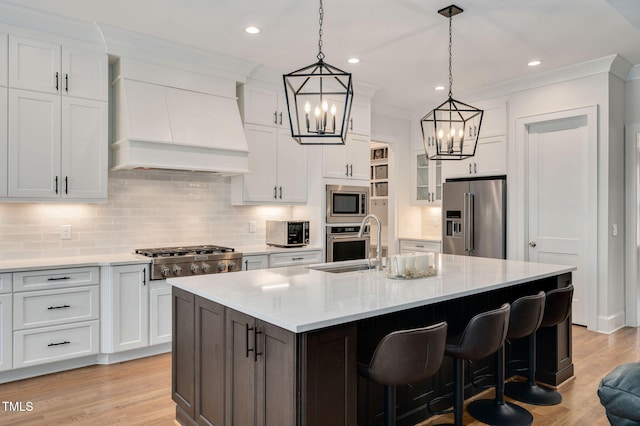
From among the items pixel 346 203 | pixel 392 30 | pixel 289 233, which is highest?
pixel 392 30

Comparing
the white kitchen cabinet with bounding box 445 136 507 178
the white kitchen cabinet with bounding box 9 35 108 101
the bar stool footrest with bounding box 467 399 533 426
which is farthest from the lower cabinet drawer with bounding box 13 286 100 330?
the white kitchen cabinet with bounding box 445 136 507 178

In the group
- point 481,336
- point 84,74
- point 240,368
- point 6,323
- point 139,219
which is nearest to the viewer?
point 240,368

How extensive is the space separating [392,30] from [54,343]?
12.2ft

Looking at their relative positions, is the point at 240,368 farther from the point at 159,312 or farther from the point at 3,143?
the point at 3,143

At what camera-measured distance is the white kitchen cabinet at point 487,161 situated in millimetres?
5340

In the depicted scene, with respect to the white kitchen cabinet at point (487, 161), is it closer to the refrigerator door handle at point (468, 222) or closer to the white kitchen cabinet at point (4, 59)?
the refrigerator door handle at point (468, 222)

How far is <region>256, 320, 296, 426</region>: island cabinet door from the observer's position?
176cm

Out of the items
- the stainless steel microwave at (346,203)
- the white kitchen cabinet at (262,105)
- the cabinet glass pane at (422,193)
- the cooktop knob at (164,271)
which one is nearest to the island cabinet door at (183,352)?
the cooktop knob at (164,271)

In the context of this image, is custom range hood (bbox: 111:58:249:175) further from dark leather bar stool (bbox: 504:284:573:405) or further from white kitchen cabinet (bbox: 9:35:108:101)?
dark leather bar stool (bbox: 504:284:573:405)

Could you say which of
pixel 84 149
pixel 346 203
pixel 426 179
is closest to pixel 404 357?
pixel 84 149

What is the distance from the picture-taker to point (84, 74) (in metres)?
3.70

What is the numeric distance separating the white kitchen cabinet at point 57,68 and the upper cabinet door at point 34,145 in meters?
0.10

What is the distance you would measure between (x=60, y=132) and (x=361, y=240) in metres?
3.33

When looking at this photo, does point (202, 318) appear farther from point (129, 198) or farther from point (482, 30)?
point (482, 30)
